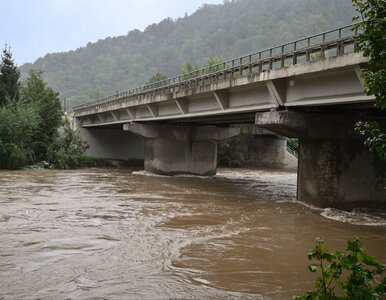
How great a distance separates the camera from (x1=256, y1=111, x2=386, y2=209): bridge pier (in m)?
18.1

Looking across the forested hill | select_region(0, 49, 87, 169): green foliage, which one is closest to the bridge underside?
select_region(0, 49, 87, 169): green foliage

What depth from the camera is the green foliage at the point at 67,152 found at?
44250 millimetres

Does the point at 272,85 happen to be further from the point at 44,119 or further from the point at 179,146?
the point at 44,119

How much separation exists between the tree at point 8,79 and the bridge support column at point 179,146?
13863 millimetres

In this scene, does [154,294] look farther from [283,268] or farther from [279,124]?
[279,124]

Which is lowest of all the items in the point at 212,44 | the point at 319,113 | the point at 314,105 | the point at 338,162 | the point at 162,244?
the point at 162,244

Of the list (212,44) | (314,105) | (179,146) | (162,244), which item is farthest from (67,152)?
(212,44)

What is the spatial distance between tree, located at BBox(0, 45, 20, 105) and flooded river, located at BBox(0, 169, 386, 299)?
23.2 metres

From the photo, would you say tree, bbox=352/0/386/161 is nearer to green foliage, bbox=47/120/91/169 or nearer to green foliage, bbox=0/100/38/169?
green foliage, bbox=0/100/38/169

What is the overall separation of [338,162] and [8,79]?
3490cm

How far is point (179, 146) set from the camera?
37.2m

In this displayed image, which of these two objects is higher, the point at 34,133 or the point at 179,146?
the point at 34,133

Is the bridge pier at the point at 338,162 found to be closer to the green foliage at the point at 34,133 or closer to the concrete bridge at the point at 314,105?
the concrete bridge at the point at 314,105

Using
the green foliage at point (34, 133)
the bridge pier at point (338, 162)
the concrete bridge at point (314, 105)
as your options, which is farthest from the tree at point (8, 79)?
the bridge pier at point (338, 162)
